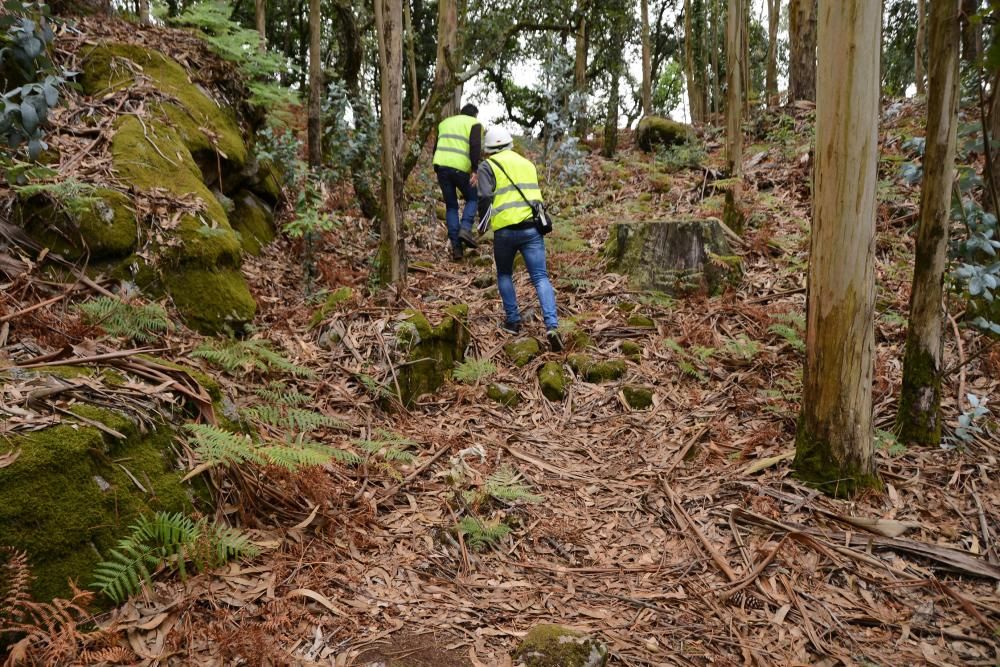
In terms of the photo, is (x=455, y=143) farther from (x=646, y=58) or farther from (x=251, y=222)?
(x=646, y=58)

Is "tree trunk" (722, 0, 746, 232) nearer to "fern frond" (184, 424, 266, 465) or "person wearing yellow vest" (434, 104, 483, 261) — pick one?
"person wearing yellow vest" (434, 104, 483, 261)

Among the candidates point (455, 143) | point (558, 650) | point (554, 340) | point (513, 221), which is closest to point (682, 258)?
point (554, 340)

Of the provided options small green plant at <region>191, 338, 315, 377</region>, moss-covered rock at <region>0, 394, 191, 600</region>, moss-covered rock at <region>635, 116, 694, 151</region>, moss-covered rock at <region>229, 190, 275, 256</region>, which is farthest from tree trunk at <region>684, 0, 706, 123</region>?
moss-covered rock at <region>0, 394, 191, 600</region>

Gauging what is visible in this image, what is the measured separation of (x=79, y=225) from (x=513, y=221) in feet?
12.0

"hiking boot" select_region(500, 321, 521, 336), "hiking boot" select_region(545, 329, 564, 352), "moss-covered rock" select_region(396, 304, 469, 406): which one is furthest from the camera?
"hiking boot" select_region(500, 321, 521, 336)

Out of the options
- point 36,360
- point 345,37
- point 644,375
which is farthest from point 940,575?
point 345,37

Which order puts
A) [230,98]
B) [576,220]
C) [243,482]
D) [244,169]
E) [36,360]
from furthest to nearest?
[576,220] → [230,98] → [244,169] → [243,482] → [36,360]

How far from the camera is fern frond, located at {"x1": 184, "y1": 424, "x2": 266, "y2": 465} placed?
2.65 meters

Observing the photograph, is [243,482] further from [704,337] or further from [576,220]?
[576,220]

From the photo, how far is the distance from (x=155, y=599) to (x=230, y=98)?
6426 millimetres

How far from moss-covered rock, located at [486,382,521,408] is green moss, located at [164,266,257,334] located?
2157 millimetres

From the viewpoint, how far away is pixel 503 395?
5.25m

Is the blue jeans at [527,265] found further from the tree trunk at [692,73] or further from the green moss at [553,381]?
the tree trunk at [692,73]

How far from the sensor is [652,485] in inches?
160
